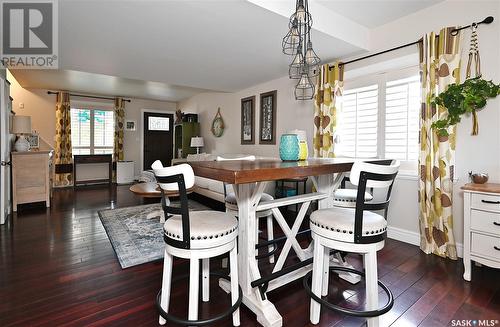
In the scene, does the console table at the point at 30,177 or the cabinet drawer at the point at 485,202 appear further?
the console table at the point at 30,177

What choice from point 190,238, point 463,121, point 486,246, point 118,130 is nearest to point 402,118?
point 463,121

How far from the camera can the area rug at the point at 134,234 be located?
2373mm

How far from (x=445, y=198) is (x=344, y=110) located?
161 centimetres

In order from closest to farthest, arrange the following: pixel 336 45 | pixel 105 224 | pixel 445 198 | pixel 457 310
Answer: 1. pixel 457 310
2. pixel 445 198
3. pixel 336 45
4. pixel 105 224

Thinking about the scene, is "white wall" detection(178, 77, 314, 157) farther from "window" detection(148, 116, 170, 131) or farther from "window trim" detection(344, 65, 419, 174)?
"window trim" detection(344, 65, 419, 174)

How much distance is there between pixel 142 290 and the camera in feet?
6.05

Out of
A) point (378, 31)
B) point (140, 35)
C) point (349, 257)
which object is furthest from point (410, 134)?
point (140, 35)

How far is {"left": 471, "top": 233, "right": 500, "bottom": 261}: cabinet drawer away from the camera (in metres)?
1.85

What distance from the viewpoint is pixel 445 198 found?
234 centimetres

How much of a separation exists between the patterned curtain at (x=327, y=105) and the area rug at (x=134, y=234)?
7.35 ft

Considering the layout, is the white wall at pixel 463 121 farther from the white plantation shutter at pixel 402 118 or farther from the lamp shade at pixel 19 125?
the lamp shade at pixel 19 125

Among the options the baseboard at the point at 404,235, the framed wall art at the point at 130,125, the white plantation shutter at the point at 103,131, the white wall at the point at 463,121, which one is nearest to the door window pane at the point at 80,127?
the white plantation shutter at the point at 103,131

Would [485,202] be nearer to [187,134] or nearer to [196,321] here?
[196,321]

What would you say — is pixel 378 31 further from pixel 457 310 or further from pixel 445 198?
pixel 457 310
